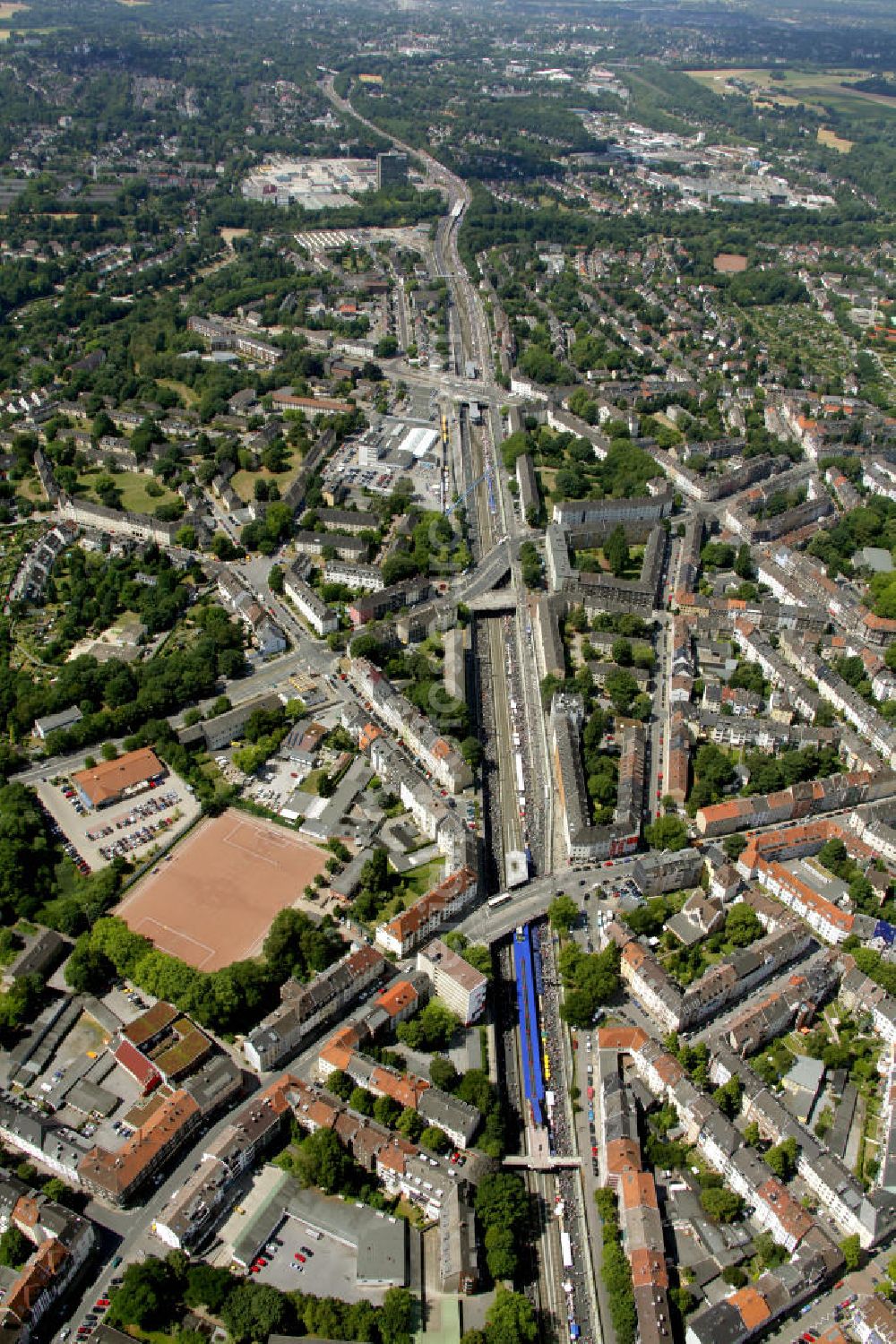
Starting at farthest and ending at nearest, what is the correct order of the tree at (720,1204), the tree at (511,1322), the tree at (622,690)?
the tree at (622,690)
the tree at (720,1204)
the tree at (511,1322)

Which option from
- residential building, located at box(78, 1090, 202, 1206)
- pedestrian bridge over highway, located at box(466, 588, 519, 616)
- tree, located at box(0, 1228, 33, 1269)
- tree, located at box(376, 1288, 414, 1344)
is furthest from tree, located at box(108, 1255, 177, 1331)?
pedestrian bridge over highway, located at box(466, 588, 519, 616)

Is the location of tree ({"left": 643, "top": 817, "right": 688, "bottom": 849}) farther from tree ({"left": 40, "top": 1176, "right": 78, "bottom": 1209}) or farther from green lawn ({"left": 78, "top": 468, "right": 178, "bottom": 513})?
green lawn ({"left": 78, "top": 468, "right": 178, "bottom": 513})

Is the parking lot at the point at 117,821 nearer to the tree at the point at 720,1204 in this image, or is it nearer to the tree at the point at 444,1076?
the tree at the point at 444,1076

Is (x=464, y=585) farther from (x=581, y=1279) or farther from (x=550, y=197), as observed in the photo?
(x=550, y=197)

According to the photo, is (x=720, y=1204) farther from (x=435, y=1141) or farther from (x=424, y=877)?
(x=424, y=877)

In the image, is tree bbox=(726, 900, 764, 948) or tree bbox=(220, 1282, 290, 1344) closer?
tree bbox=(220, 1282, 290, 1344)

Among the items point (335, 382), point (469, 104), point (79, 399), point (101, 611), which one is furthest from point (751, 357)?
point (469, 104)

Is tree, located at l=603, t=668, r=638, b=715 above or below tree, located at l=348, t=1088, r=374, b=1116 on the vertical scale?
above

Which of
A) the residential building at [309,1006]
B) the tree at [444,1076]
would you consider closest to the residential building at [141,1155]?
the residential building at [309,1006]
